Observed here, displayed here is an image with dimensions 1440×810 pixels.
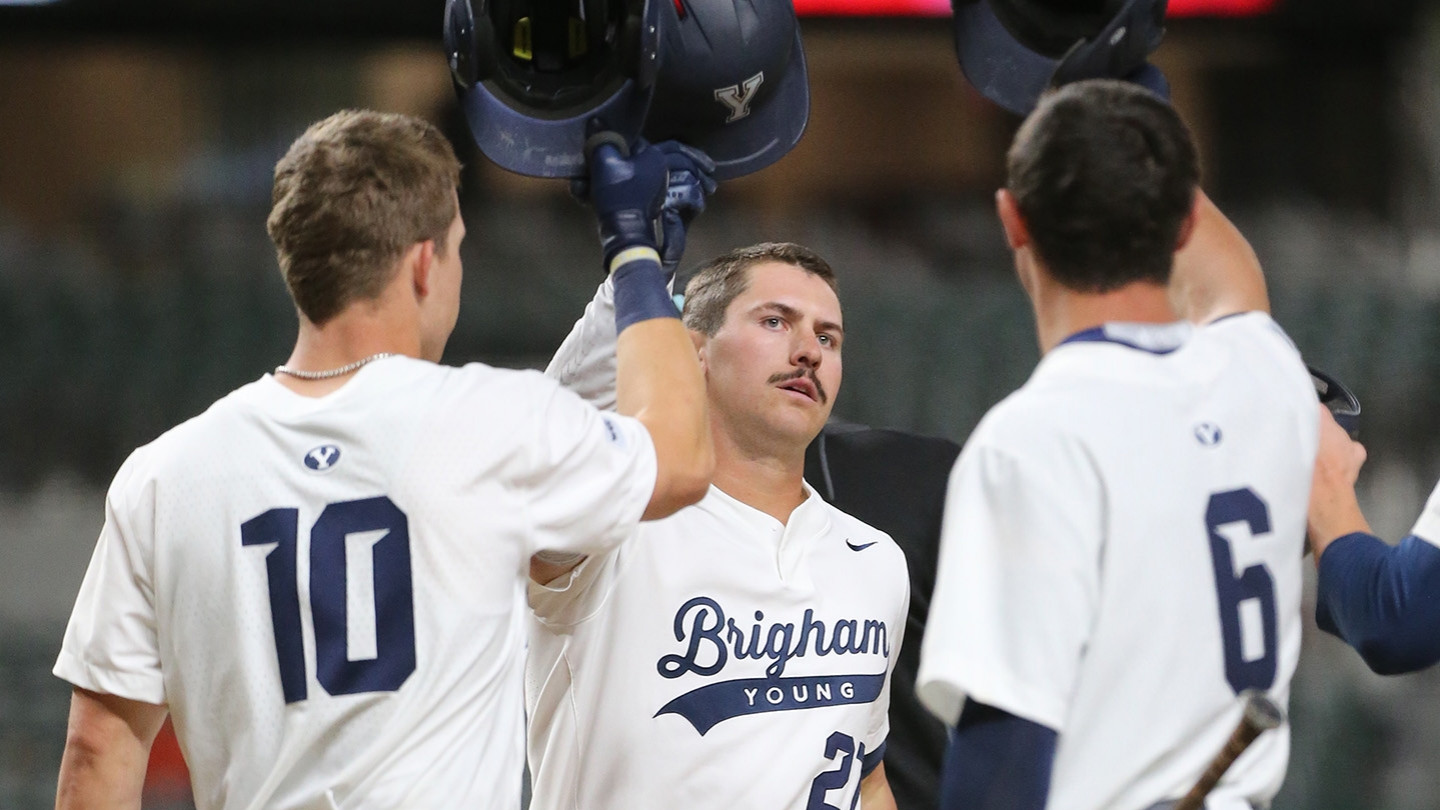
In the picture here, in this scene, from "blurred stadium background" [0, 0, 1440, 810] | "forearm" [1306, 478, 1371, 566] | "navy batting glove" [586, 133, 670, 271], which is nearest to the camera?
"forearm" [1306, 478, 1371, 566]

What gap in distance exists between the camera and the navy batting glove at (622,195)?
2.51 metres

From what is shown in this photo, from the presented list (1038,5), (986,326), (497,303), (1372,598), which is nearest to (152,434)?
(497,303)

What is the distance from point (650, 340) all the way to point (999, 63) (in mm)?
904

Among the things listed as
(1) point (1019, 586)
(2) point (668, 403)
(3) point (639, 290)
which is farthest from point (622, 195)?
(1) point (1019, 586)

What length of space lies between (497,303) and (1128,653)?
6.58 metres

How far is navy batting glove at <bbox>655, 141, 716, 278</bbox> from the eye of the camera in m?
2.71

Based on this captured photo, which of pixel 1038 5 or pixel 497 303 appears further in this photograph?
pixel 497 303

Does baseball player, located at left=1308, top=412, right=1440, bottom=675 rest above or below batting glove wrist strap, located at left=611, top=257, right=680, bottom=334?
below

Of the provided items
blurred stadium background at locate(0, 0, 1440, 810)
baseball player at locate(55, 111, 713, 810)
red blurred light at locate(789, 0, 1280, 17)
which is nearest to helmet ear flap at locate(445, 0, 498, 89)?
baseball player at locate(55, 111, 713, 810)

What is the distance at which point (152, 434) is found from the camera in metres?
7.54

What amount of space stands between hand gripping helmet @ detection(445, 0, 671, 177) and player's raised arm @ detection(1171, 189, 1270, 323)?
0.92m

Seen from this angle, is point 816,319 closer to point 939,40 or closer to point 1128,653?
point 1128,653

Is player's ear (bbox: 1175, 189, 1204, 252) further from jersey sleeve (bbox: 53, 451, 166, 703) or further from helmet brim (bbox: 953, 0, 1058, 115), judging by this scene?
jersey sleeve (bbox: 53, 451, 166, 703)

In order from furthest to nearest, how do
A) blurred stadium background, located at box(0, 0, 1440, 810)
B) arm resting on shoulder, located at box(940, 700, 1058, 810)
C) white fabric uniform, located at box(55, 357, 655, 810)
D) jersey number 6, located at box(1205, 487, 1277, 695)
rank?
blurred stadium background, located at box(0, 0, 1440, 810)
white fabric uniform, located at box(55, 357, 655, 810)
jersey number 6, located at box(1205, 487, 1277, 695)
arm resting on shoulder, located at box(940, 700, 1058, 810)
